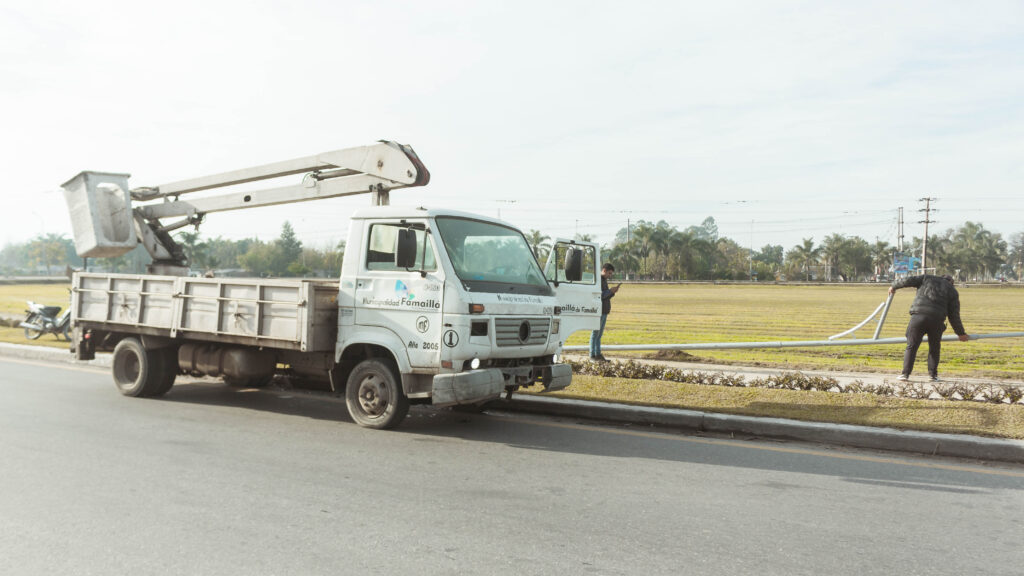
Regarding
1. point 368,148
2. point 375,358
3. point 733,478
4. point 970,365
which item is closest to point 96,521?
point 375,358

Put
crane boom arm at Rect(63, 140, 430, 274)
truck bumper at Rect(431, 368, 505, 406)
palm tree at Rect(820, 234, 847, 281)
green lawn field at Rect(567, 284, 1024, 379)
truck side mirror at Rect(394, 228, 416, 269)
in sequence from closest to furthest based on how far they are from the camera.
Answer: truck bumper at Rect(431, 368, 505, 406), truck side mirror at Rect(394, 228, 416, 269), crane boom arm at Rect(63, 140, 430, 274), green lawn field at Rect(567, 284, 1024, 379), palm tree at Rect(820, 234, 847, 281)

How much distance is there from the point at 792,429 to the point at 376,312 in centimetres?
430

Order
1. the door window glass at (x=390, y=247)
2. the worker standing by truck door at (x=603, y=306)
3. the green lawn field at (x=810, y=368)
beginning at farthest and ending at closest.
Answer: the worker standing by truck door at (x=603, y=306) → the green lawn field at (x=810, y=368) → the door window glass at (x=390, y=247)

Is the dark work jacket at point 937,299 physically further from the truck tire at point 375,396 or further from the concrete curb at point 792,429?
the truck tire at point 375,396

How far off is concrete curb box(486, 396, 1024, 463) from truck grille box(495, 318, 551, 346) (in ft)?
3.89

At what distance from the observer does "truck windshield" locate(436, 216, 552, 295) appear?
7055mm

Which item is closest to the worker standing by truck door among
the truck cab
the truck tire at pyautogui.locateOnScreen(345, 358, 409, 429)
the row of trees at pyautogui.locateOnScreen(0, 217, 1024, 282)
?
the truck cab

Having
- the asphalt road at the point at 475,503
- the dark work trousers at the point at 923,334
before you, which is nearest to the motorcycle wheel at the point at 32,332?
the asphalt road at the point at 475,503

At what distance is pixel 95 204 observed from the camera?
10.9m

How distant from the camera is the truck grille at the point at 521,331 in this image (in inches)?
277

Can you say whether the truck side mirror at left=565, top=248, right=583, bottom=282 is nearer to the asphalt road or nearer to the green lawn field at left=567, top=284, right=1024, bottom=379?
the asphalt road

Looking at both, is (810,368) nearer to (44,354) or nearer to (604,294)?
(604,294)

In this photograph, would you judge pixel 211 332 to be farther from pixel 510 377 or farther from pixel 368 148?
pixel 510 377

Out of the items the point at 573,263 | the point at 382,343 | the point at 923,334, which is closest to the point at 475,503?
the point at 382,343
